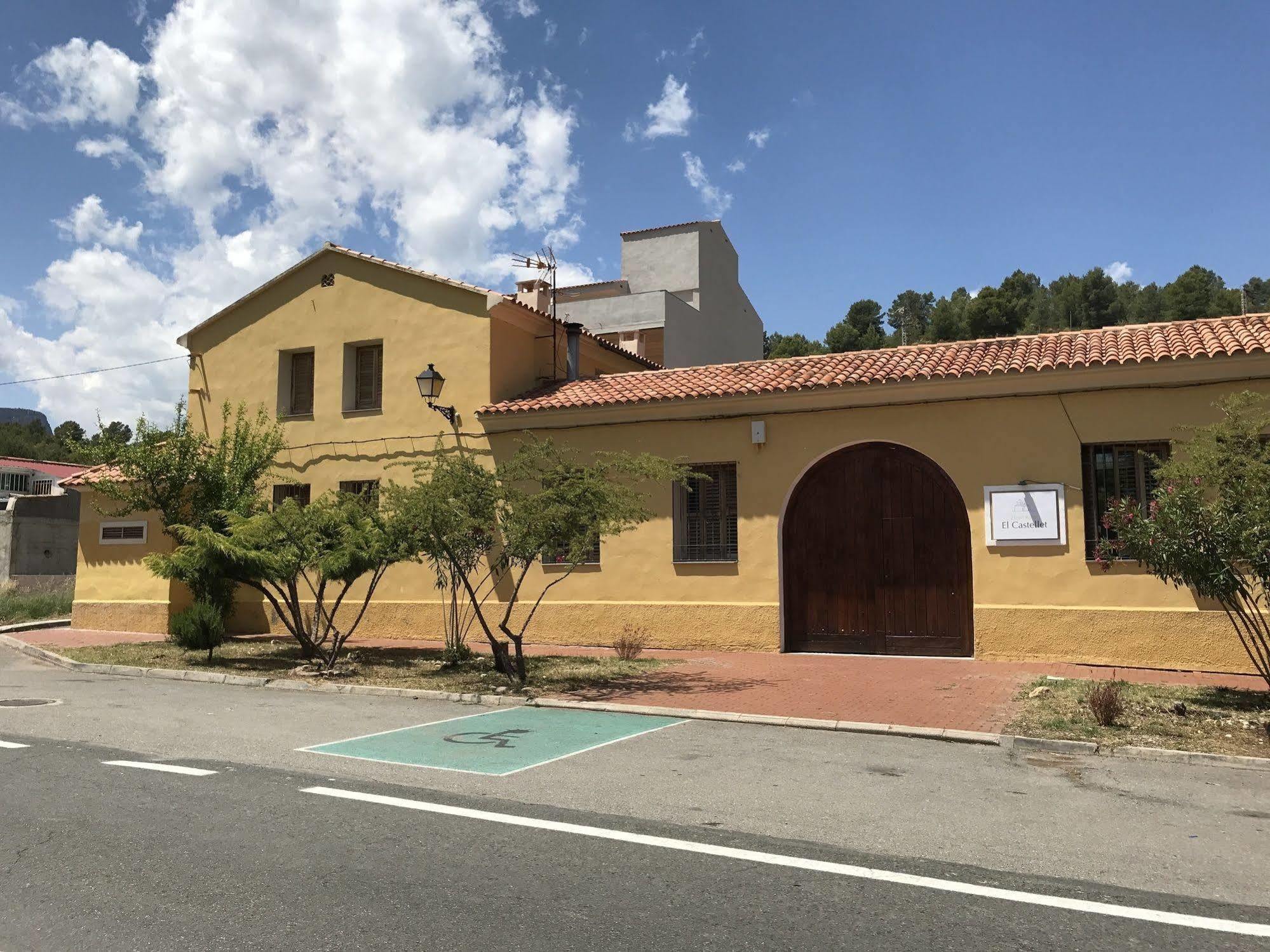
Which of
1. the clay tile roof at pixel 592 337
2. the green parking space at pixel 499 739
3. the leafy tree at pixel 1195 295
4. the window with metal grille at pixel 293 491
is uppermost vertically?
the leafy tree at pixel 1195 295

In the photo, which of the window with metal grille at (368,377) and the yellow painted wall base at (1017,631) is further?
the window with metal grille at (368,377)

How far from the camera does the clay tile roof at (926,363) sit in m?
13.0

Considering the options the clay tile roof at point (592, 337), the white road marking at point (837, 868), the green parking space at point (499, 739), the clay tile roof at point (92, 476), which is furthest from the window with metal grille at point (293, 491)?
the white road marking at point (837, 868)

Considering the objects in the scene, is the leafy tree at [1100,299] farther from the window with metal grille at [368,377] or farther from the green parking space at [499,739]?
the green parking space at [499,739]

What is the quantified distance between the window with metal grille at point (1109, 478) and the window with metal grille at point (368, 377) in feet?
40.8

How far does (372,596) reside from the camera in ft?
58.8

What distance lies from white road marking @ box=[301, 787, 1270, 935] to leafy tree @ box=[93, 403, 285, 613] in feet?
32.4

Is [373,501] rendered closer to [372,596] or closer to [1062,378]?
[372,596]

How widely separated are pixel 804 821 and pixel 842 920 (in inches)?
68.4

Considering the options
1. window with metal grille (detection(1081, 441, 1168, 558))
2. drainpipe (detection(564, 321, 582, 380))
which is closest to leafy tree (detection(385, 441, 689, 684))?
window with metal grille (detection(1081, 441, 1168, 558))

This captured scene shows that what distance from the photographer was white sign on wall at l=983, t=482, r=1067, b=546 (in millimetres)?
13281

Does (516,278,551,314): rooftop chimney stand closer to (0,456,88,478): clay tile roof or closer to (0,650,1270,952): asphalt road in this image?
(0,650,1270,952): asphalt road

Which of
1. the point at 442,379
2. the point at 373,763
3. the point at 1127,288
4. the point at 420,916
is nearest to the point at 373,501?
the point at 442,379

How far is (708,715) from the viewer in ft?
32.8
